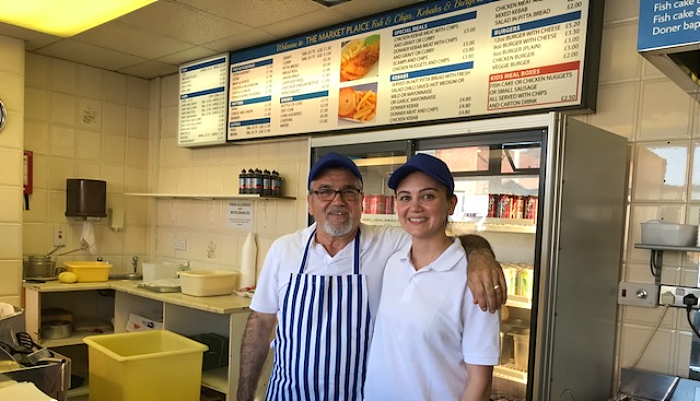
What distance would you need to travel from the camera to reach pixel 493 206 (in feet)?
8.28

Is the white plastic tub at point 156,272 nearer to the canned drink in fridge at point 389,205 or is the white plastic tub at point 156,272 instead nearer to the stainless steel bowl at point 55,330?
the stainless steel bowl at point 55,330

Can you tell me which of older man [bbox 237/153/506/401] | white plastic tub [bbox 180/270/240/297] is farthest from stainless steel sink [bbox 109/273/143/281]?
older man [bbox 237/153/506/401]

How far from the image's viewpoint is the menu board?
8.10 feet

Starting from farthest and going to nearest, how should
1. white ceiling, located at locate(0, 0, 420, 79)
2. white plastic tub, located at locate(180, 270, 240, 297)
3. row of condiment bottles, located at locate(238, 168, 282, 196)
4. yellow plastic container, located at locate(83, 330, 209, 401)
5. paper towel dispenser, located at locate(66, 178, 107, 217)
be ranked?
1. paper towel dispenser, located at locate(66, 178, 107, 217)
2. row of condiment bottles, located at locate(238, 168, 282, 196)
3. white plastic tub, located at locate(180, 270, 240, 297)
4. white ceiling, located at locate(0, 0, 420, 79)
5. yellow plastic container, located at locate(83, 330, 209, 401)

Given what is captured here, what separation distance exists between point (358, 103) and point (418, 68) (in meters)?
0.46

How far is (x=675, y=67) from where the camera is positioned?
5.17 feet

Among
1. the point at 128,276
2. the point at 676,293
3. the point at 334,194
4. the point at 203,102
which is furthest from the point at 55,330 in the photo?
the point at 676,293

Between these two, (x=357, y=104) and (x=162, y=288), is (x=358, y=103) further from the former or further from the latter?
(x=162, y=288)

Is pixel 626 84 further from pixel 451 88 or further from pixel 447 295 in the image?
pixel 447 295

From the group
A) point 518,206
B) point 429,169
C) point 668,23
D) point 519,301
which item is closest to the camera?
point 668,23

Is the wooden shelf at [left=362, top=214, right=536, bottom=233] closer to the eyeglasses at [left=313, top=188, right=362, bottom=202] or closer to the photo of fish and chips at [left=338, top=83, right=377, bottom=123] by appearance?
the photo of fish and chips at [left=338, top=83, right=377, bottom=123]

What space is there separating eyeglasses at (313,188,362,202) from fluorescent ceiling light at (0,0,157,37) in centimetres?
189

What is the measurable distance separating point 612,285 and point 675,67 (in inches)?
43.0

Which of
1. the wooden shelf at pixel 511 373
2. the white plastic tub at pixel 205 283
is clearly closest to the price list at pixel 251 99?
the white plastic tub at pixel 205 283
